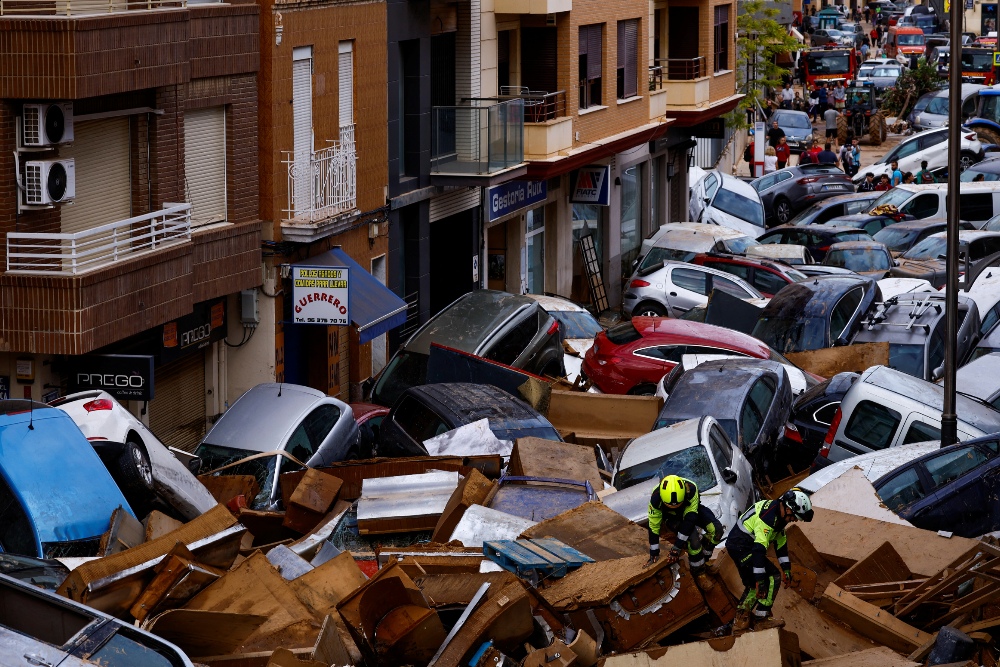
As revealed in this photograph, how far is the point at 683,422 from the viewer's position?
51.0 ft

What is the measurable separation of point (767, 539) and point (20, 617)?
5404 mm

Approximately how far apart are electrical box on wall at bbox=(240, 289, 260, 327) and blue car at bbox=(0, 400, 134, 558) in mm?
6519

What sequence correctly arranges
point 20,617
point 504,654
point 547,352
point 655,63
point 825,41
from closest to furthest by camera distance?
point 20,617, point 504,654, point 547,352, point 655,63, point 825,41

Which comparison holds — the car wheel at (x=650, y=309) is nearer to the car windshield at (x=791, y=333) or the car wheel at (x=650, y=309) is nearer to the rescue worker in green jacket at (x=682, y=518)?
the car windshield at (x=791, y=333)

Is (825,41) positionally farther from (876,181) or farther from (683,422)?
(683,422)

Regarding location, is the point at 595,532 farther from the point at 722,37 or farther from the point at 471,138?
the point at 722,37

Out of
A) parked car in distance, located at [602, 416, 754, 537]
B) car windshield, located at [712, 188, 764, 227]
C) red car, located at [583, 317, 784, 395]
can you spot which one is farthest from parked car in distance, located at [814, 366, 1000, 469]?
car windshield, located at [712, 188, 764, 227]

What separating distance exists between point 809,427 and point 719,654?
808 cm

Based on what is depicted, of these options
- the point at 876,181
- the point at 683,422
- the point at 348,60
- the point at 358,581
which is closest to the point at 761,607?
the point at 358,581

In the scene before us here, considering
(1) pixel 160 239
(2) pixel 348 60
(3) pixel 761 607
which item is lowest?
(3) pixel 761 607

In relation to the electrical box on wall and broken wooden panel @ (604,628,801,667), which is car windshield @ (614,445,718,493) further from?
the electrical box on wall

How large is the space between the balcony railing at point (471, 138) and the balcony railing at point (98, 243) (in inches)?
289

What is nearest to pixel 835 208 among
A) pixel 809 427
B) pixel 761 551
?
pixel 809 427

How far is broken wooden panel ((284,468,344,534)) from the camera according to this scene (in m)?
13.8
